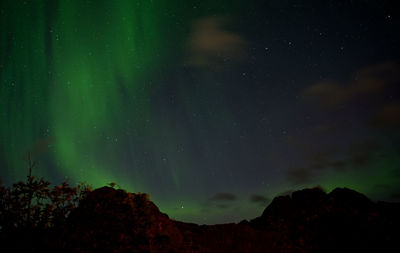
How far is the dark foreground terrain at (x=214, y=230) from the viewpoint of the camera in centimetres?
1117

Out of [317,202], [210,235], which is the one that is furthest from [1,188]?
[317,202]

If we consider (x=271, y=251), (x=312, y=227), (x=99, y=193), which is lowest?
(x=271, y=251)

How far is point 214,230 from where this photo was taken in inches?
667

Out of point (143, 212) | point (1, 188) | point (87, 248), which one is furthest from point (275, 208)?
point (1, 188)

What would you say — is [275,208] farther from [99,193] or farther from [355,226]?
[99,193]

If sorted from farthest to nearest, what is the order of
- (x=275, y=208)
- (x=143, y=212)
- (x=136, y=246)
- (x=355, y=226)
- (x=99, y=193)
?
(x=275, y=208)
(x=355, y=226)
(x=99, y=193)
(x=143, y=212)
(x=136, y=246)

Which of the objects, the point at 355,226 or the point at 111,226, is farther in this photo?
the point at 355,226

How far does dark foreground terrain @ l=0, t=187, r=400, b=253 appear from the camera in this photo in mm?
11172

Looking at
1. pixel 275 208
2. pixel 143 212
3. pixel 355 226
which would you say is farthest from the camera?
pixel 275 208

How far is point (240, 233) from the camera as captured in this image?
1695 cm

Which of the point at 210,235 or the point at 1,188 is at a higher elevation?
the point at 1,188

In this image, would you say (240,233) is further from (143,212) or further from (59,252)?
(59,252)

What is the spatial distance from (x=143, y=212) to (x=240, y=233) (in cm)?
730

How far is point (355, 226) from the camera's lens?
1501 centimetres
